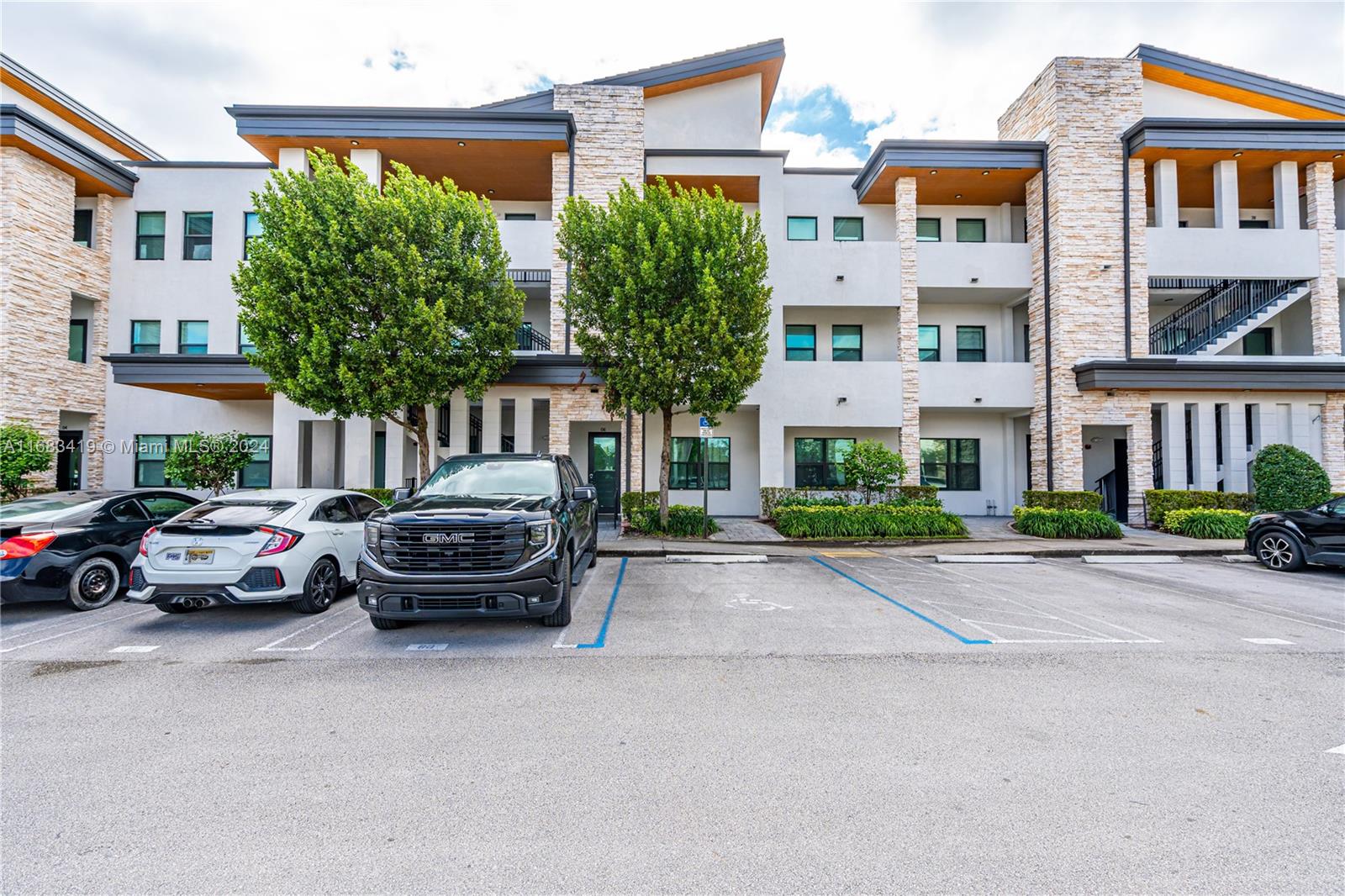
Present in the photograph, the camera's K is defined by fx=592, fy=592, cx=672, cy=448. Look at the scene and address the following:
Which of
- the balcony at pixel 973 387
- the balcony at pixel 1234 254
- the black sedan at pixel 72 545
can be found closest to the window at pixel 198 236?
the black sedan at pixel 72 545

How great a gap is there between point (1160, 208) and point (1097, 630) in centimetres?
1753

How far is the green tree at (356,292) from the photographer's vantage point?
41.4 feet

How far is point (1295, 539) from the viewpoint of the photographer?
Result: 35.4 ft

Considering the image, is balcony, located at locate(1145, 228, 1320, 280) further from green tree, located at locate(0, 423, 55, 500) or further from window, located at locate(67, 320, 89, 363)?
window, located at locate(67, 320, 89, 363)

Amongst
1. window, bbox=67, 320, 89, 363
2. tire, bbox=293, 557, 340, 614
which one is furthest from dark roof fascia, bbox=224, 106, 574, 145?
tire, bbox=293, 557, 340, 614

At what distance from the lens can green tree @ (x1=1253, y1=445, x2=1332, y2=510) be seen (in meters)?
15.3

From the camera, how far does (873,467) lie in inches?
624

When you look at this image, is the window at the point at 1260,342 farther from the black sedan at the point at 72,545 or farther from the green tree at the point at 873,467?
the black sedan at the point at 72,545

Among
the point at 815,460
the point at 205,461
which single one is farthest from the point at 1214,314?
the point at 205,461

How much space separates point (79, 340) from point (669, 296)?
64.2 ft

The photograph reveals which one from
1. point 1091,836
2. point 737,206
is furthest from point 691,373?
point 1091,836

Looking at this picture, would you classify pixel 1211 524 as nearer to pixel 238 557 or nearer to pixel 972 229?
pixel 972 229

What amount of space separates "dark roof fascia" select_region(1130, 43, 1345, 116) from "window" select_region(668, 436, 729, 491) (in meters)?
17.5

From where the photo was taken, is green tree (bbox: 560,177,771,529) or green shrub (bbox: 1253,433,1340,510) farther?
green shrub (bbox: 1253,433,1340,510)
